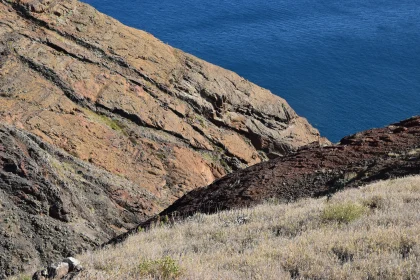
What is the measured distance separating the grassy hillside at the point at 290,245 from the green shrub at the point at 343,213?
18 mm

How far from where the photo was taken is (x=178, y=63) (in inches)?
1281

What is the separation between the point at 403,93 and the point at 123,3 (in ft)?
169

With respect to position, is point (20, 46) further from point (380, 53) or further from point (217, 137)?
point (380, 53)

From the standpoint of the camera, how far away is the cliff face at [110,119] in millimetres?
19266

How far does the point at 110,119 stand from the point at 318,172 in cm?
1333

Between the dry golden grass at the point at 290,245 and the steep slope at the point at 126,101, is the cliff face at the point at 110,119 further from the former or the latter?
the dry golden grass at the point at 290,245

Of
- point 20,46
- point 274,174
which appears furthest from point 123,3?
point 274,174

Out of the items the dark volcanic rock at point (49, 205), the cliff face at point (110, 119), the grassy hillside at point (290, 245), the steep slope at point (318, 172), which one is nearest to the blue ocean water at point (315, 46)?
the cliff face at point (110, 119)

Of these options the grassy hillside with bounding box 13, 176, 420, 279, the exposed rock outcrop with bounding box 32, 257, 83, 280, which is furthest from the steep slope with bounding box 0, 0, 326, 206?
the exposed rock outcrop with bounding box 32, 257, 83, 280

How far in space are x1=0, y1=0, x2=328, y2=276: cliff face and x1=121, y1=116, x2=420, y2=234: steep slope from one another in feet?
15.4

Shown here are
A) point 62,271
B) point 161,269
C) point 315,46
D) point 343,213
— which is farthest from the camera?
point 315,46

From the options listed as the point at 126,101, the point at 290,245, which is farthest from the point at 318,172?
the point at 126,101

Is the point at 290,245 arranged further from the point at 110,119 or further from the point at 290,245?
the point at 110,119

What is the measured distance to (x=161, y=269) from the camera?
272 inches
